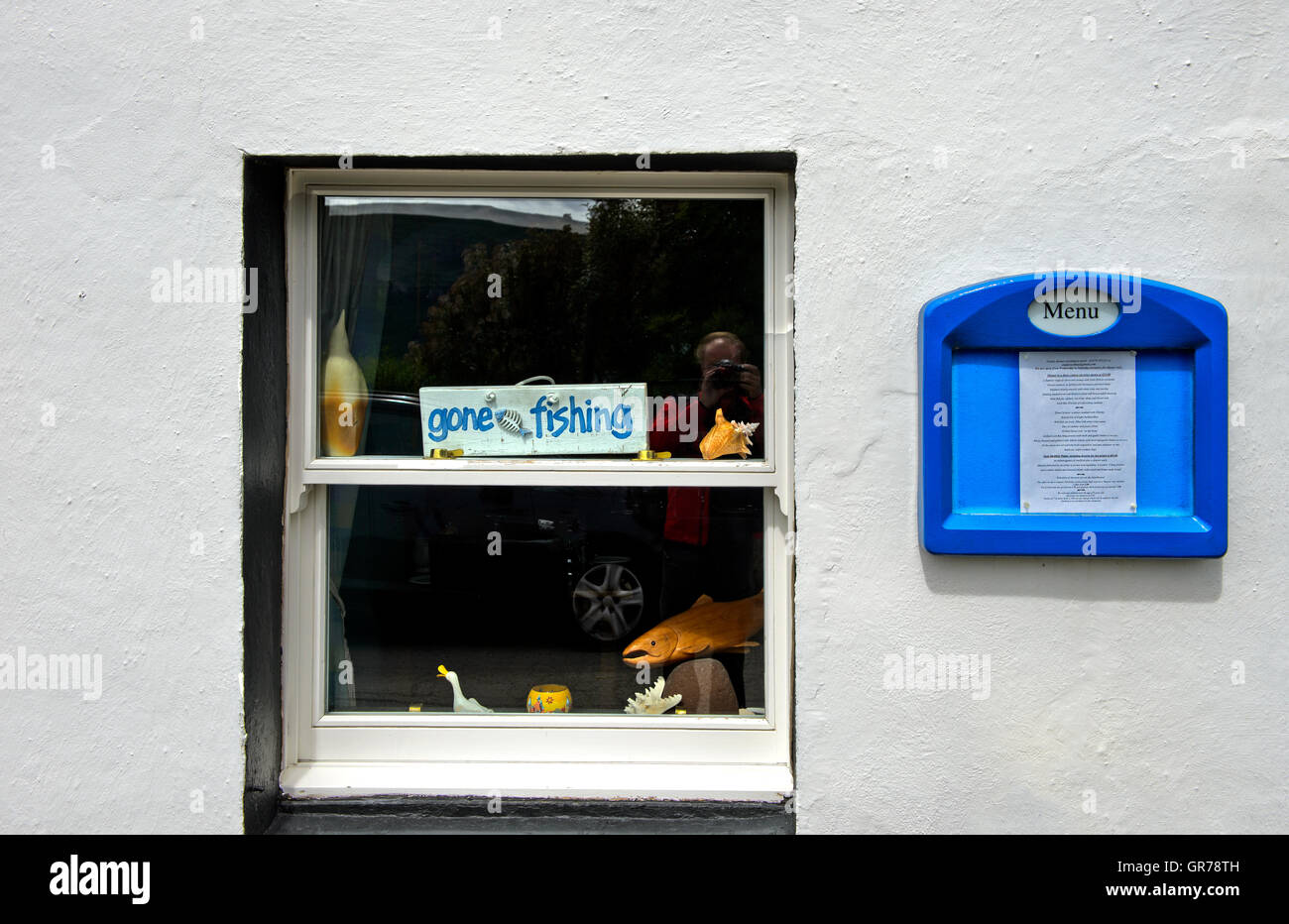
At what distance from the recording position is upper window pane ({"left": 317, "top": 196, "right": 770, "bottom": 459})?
2.68 metres

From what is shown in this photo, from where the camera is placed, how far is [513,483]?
8.68 ft

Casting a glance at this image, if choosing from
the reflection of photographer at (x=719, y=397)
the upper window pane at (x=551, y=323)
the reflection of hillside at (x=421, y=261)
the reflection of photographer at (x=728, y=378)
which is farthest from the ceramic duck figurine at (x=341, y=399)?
the reflection of photographer at (x=728, y=378)

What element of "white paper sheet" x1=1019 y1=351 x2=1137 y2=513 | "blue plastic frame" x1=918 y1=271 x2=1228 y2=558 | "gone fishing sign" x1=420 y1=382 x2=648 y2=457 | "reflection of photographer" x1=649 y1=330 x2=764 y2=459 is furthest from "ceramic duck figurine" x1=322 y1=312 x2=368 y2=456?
"white paper sheet" x1=1019 y1=351 x2=1137 y2=513

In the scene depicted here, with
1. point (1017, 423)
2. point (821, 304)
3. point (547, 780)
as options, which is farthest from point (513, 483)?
point (1017, 423)

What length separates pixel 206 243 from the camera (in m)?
2.48

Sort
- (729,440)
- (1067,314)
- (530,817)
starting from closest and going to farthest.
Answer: (1067,314) → (530,817) → (729,440)

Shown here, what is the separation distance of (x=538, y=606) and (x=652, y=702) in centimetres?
47

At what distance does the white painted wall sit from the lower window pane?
321 millimetres

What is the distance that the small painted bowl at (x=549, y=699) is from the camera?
272 centimetres

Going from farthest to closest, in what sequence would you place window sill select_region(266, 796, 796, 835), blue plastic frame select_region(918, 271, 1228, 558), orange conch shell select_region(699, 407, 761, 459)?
orange conch shell select_region(699, 407, 761, 459) → window sill select_region(266, 796, 796, 835) → blue plastic frame select_region(918, 271, 1228, 558)

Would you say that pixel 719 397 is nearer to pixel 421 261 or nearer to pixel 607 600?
pixel 607 600

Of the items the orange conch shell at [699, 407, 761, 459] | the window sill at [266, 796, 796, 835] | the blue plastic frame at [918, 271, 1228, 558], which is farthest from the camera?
the orange conch shell at [699, 407, 761, 459]

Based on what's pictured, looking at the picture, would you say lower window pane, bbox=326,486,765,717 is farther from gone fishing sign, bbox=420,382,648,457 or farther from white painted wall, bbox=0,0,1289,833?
white painted wall, bbox=0,0,1289,833

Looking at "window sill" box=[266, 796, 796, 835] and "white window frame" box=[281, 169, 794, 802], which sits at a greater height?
"white window frame" box=[281, 169, 794, 802]
